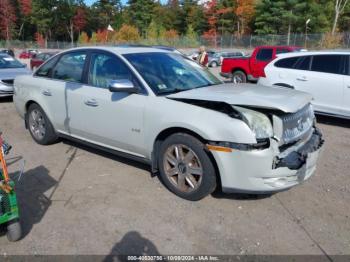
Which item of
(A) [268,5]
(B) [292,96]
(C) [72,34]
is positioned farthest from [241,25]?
(B) [292,96]

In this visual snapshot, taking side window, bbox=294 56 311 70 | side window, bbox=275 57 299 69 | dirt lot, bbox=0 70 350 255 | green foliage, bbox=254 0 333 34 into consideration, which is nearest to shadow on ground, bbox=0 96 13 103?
dirt lot, bbox=0 70 350 255

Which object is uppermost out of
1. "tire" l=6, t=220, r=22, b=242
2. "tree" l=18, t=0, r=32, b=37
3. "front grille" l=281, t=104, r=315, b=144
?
"tree" l=18, t=0, r=32, b=37

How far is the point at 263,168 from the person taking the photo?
3561 millimetres

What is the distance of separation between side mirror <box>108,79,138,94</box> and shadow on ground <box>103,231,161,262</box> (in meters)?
1.69

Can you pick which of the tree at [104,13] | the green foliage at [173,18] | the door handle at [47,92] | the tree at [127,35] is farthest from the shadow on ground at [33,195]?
the tree at [104,13]

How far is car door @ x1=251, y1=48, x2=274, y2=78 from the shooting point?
14.0 meters

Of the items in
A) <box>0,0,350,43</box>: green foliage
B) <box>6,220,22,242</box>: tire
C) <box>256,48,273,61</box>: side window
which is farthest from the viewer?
<box>0,0,350,43</box>: green foliage

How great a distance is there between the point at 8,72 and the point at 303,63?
27.2 ft

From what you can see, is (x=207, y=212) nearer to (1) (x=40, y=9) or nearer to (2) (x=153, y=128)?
(2) (x=153, y=128)

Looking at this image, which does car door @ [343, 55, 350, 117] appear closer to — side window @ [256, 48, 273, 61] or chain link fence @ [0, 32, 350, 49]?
side window @ [256, 48, 273, 61]

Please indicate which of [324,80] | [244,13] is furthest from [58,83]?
[244,13]

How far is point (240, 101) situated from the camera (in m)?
3.77

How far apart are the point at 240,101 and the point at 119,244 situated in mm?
1871

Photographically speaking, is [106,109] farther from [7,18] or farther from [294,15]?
[7,18]
